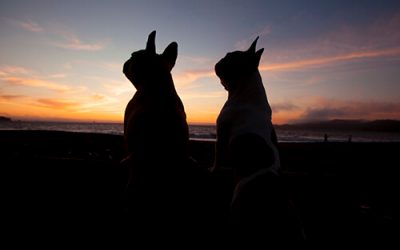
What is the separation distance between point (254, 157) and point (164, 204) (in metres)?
0.71

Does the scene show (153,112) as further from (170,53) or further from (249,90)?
(249,90)

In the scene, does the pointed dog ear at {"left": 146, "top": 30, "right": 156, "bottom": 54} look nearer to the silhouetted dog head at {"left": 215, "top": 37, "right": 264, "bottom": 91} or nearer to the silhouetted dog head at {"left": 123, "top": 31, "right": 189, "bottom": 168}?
the silhouetted dog head at {"left": 123, "top": 31, "right": 189, "bottom": 168}

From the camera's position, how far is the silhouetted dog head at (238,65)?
7.82 feet

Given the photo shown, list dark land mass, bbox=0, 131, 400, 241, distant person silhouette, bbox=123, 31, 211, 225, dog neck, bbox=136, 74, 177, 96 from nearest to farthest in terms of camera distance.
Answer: distant person silhouette, bbox=123, 31, 211, 225, dog neck, bbox=136, 74, 177, 96, dark land mass, bbox=0, 131, 400, 241

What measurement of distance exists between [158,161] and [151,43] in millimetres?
946

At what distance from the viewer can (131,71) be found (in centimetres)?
224

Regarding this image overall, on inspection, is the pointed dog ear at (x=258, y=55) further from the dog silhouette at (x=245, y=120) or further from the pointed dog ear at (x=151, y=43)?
the pointed dog ear at (x=151, y=43)

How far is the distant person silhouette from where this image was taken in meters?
1.85

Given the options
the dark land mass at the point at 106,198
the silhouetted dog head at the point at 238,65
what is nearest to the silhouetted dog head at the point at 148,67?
the silhouetted dog head at the point at 238,65

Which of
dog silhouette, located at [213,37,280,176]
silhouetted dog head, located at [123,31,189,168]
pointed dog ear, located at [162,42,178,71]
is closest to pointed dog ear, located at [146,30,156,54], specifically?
silhouetted dog head, located at [123,31,189,168]

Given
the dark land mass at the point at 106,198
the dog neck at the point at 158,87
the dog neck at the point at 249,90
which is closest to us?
the dog neck at the point at 158,87

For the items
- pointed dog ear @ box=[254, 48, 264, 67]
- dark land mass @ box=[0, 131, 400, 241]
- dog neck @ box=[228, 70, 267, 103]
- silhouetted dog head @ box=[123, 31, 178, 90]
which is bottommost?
→ dark land mass @ box=[0, 131, 400, 241]

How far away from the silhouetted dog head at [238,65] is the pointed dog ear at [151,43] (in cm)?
63

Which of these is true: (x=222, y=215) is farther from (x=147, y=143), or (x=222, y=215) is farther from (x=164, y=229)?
(x=147, y=143)
